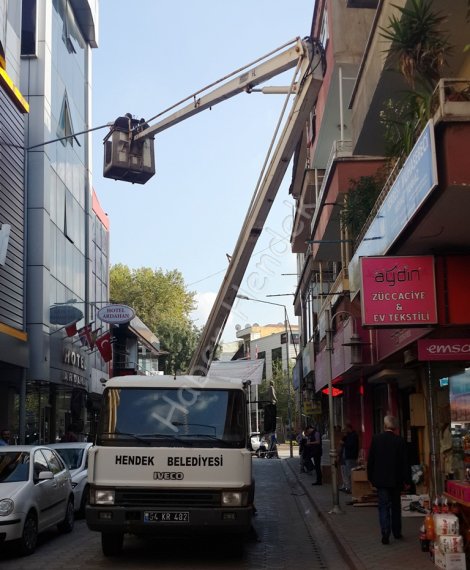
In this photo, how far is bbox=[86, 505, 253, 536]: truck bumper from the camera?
9484 millimetres

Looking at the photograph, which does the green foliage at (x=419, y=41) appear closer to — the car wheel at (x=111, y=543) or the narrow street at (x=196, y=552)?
the narrow street at (x=196, y=552)

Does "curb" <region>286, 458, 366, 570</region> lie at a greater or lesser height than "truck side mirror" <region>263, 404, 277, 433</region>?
lesser

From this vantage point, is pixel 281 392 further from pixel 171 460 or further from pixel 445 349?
pixel 171 460

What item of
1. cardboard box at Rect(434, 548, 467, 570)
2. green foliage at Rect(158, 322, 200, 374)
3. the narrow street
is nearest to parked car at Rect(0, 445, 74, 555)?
the narrow street

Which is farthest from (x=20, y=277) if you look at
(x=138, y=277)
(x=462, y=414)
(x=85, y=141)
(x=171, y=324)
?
(x=138, y=277)

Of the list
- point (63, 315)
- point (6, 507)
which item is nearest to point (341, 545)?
point (6, 507)

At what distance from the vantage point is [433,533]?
29.1ft

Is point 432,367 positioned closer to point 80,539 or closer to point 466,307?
point 466,307

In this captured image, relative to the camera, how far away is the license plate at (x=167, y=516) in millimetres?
9492

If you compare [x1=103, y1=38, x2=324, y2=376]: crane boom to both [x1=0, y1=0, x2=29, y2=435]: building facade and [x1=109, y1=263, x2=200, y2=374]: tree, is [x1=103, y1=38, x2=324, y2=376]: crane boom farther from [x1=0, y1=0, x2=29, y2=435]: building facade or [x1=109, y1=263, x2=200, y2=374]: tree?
[x1=109, y1=263, x2=200, y2=374]: tree

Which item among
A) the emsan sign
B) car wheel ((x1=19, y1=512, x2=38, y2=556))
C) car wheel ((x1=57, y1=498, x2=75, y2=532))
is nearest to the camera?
car wheel ((x1=19, y1=512, x2=38, y2=556))

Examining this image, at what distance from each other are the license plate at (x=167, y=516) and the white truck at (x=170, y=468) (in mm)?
12

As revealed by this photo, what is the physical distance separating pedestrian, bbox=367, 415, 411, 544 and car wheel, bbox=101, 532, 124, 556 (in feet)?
11.5

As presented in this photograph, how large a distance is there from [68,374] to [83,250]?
7288mm
